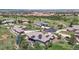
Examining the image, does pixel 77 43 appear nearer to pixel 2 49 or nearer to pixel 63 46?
pixel 63 46

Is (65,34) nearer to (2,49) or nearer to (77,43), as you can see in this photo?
(77,43)

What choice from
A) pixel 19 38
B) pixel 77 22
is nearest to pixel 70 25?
pixel 77 22

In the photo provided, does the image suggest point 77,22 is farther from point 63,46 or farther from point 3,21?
point 3,21
